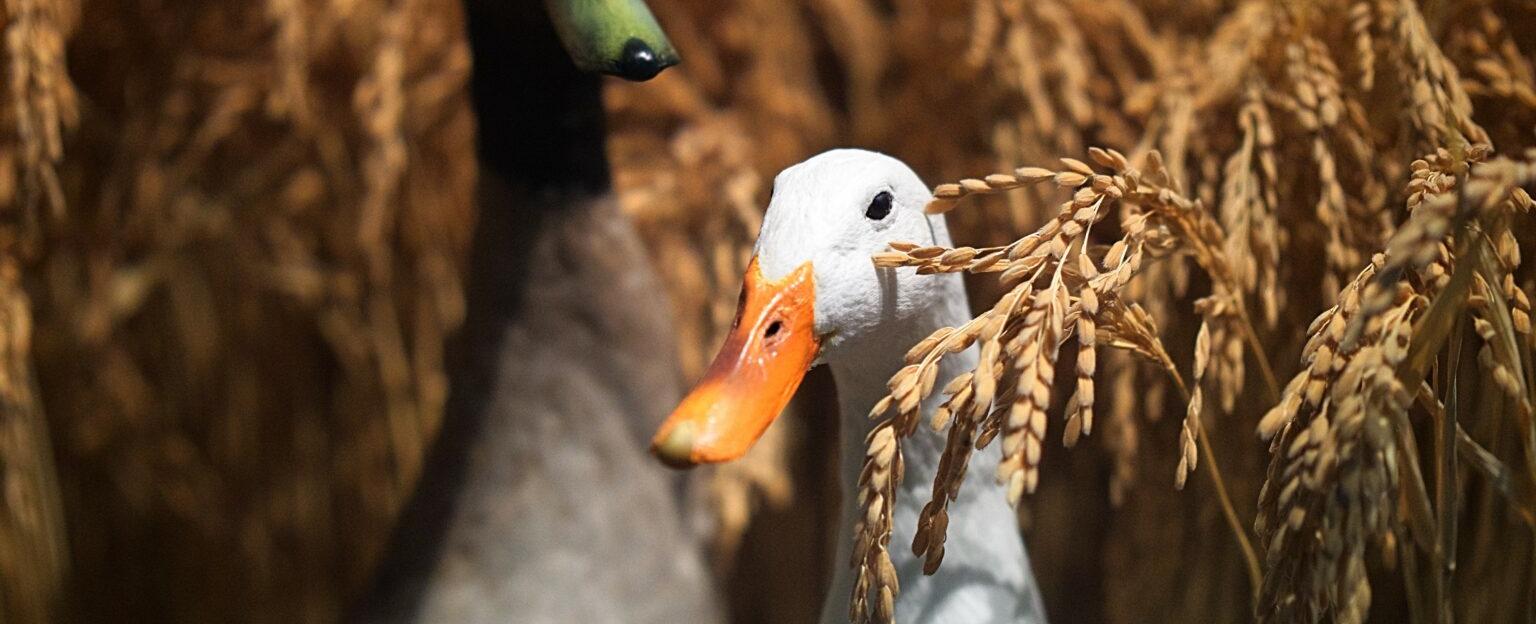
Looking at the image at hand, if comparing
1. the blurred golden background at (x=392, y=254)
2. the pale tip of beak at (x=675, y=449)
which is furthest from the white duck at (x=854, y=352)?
the blurred golden background at (x=392, y=254)

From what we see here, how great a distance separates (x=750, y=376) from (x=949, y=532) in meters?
0.15

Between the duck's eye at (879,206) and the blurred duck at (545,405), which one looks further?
the blurred duck at (545,405)

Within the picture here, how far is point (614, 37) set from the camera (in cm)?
52

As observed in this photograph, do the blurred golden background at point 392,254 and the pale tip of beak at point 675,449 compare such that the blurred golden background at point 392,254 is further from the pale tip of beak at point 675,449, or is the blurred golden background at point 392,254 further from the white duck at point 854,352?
the pale tip of beak at point 675,449

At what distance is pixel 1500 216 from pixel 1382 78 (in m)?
0.24

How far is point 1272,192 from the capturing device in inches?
22.6

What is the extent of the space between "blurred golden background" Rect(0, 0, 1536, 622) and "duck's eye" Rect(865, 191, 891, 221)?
0.25 meters

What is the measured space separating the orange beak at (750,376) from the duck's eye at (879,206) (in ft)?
0.13

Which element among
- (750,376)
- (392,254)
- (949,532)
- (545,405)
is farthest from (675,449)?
(392,254)

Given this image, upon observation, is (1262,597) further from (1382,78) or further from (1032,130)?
(1032,130)

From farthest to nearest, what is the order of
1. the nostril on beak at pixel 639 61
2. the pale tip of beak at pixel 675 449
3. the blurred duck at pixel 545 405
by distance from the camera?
1. the blurred duck at pixel 545 405
2. the nostril on beak at pixel 639 61
3. the pale tip of beak at pixel 675 449

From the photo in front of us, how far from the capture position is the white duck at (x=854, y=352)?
1.43ft

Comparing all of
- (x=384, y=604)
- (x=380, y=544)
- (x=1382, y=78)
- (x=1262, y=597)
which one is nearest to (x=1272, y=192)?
(x=1382, y=78)

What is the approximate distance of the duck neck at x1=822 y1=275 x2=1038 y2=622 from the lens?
0.53 meters
